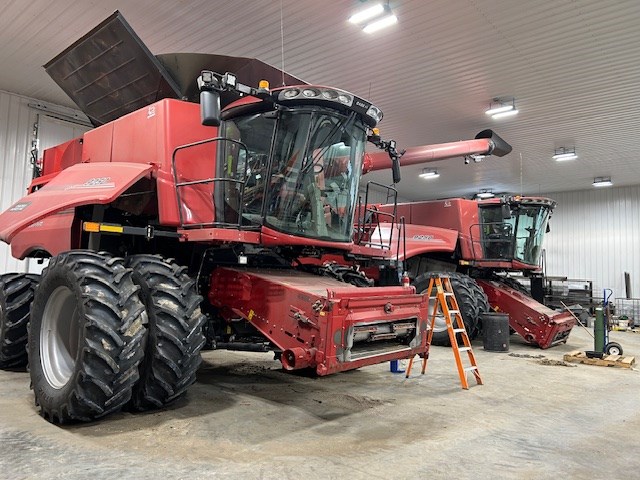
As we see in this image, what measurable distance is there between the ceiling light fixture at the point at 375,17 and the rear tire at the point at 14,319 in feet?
18.5

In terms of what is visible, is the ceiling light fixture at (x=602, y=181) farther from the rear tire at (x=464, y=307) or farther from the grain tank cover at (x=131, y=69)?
the grain tank cover at (x=131, y=69)

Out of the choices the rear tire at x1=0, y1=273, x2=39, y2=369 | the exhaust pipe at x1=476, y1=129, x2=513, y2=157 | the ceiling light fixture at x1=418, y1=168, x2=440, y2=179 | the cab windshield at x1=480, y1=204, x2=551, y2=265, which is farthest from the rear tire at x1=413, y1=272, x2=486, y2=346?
the ceiling light fixture at x1=418, y1=168, x2=440, y2=179

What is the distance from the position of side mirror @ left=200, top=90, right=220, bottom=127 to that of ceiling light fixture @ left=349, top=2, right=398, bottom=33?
3863mm

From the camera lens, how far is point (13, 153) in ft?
31.5

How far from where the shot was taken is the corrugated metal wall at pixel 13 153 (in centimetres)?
947

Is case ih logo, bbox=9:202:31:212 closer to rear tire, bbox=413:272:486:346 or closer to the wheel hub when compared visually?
the wheel hub

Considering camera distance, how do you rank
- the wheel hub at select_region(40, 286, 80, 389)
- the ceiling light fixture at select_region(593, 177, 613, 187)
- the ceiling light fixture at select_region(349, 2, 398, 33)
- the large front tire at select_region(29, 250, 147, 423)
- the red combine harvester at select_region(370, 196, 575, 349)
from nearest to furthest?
1. the large front tire at select_region(29, 250, 147, 423)
2. the wheel hub at select_region(40, 286, 80, 389)
3. the ceiling light fixture at select_region(349, 2, 398, 33)
4. the red combine harvester at select_region(370, 196, 575, 349)
5. the ceiling light fixture at select_region(593, 177, 613, 187)

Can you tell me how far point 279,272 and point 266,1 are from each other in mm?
4249

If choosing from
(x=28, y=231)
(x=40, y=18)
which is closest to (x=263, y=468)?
(x=28, y=231)

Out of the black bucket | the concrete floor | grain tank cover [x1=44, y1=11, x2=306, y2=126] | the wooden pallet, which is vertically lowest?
the concrete floor

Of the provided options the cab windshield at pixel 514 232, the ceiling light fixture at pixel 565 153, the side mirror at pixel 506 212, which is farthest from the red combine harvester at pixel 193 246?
the ceiling light fixture at pixel 565 153

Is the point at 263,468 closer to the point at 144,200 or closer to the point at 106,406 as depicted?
the point at 106,406

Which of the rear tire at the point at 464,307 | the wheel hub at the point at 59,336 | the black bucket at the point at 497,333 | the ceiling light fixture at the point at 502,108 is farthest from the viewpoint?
the ceiling light fixture at the point at 502,108

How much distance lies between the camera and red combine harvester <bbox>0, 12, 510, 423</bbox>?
11.9 ft
